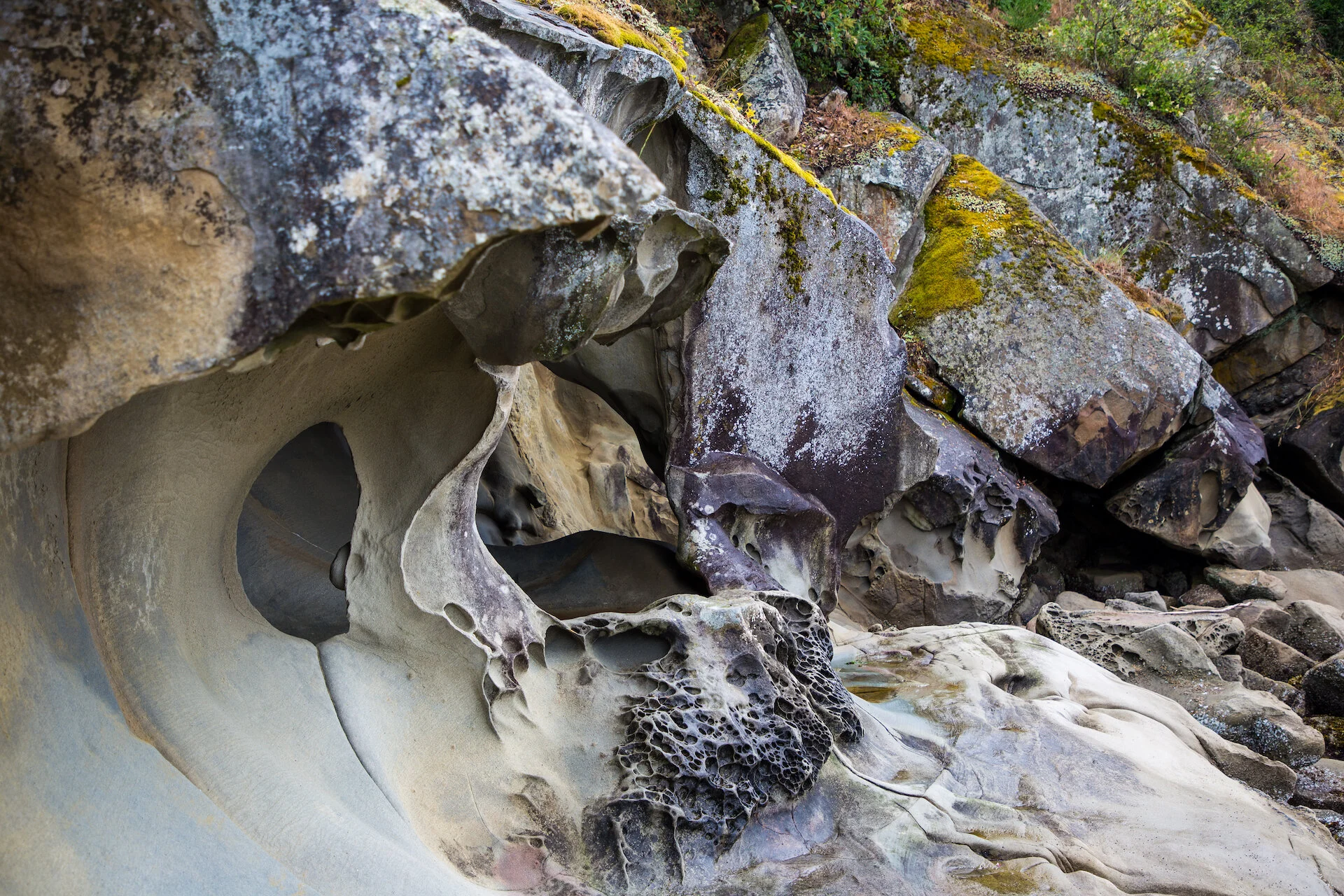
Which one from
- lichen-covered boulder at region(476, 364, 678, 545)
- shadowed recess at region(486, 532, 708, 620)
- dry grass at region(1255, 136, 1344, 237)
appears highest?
dry grass at region(1255, 136, 1344, 237)

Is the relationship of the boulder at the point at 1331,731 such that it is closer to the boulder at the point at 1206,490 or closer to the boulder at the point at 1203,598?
the boulder at the point at 1203,598

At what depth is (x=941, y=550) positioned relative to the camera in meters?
6.12

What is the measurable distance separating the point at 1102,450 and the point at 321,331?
6256mm

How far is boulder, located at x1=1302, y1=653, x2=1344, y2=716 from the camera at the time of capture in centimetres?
505

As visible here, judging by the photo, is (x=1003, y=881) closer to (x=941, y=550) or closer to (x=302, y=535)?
(x=302, y=535)

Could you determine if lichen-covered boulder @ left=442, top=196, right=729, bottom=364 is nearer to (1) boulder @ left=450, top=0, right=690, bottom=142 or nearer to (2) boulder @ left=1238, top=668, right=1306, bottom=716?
(1) boulder @ left=450, top=0, right=690, bottom=142

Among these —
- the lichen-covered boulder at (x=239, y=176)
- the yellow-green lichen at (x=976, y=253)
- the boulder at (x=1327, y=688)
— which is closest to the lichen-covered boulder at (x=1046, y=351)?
the yellow-green lichen at (x=976, y=253)

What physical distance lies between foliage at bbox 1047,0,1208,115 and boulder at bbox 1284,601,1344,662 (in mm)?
4947

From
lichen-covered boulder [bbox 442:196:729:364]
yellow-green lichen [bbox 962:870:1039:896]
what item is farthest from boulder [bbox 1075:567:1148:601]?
lichen-covered boulder [bbox 442:196:729:364]

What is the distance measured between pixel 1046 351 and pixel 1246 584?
247 centimetres

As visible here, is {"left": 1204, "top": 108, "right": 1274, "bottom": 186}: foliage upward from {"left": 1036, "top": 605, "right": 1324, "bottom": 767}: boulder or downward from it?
upward

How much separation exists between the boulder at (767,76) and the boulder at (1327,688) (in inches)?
186

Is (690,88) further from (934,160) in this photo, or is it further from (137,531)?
(934,160)

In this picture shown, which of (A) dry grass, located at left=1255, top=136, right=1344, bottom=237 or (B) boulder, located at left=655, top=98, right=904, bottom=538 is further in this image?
(A) dry grass, located at left=1255, top=136, right=1344, bottom=237
